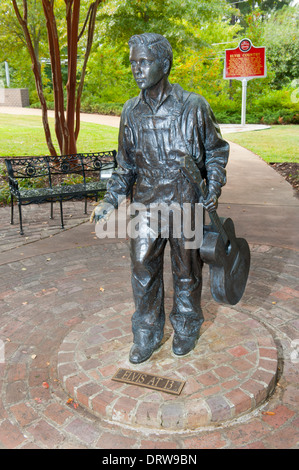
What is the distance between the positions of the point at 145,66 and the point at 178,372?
6.94 feet

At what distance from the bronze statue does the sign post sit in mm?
23036

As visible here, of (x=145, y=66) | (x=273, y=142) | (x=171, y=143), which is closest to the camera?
(x=145, y=66)

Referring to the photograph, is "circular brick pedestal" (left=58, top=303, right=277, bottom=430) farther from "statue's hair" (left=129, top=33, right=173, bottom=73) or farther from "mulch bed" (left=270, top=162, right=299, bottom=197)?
"mulch bed" (left=270, top=162, right=299, bottom=197)

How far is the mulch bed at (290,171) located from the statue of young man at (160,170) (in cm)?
714

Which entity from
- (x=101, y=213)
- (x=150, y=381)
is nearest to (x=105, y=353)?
(x=150, y=381)

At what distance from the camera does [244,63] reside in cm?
2553

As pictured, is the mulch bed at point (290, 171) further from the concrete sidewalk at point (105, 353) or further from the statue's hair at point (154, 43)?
the statue's hair at point (154, 43)

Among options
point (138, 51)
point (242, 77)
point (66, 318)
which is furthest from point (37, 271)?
point (242, 77)

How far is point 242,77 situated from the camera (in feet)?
84.7

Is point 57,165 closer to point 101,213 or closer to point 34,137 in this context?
point 101,213

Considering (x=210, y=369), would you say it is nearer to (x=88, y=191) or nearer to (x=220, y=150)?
(x=220, y=150)

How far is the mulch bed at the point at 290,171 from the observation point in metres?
10.8

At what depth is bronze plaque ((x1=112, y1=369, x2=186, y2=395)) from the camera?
3137mm

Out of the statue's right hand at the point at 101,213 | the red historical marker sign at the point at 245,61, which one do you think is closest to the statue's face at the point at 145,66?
the statue's right hand at the point at 101,213
